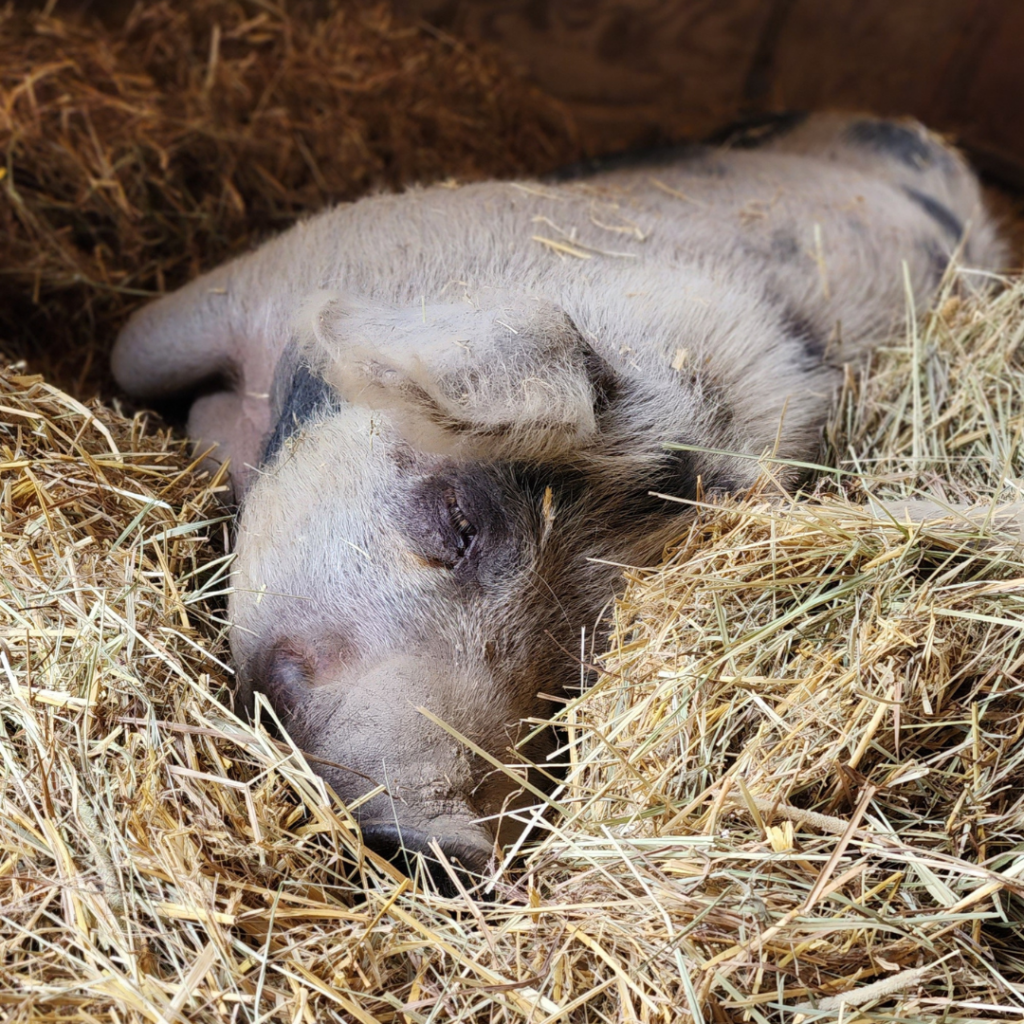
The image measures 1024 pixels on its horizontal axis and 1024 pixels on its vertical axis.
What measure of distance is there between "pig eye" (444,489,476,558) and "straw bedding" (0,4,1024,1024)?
35cm

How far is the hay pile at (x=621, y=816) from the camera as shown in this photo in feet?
5.03

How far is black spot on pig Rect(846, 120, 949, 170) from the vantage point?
13.4 ft

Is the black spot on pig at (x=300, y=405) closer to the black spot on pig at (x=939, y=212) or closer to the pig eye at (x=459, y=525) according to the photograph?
the pig eye at (x=459, y=525)

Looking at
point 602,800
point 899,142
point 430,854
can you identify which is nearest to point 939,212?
point 899,142

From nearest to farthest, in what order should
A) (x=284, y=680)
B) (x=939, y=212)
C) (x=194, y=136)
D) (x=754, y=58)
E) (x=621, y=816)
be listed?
(x=621, y=816)
(x=284, y=680)
(x=194, y=136)
(x=939, y=212)
(x=754, y=58)

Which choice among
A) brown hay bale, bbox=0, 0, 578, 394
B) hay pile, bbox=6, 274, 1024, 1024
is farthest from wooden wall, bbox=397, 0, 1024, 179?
hay pile, bbox=6, 274, 1024, 1024

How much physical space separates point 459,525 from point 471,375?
1.21ft

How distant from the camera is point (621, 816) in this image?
1.80 m

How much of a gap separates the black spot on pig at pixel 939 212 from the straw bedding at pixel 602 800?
1.81 meters

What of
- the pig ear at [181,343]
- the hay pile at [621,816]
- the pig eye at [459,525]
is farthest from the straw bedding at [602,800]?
the pig ear at [181,343]

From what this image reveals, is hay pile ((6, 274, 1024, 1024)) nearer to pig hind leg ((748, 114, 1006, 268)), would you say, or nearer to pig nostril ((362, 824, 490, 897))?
pig nostril ((362, 824, 490, 897))

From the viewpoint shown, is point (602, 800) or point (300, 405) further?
point (300, 405)

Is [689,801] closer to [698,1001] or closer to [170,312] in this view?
[698,1001]

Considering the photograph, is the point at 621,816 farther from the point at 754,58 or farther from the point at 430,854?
the point at 754,58
